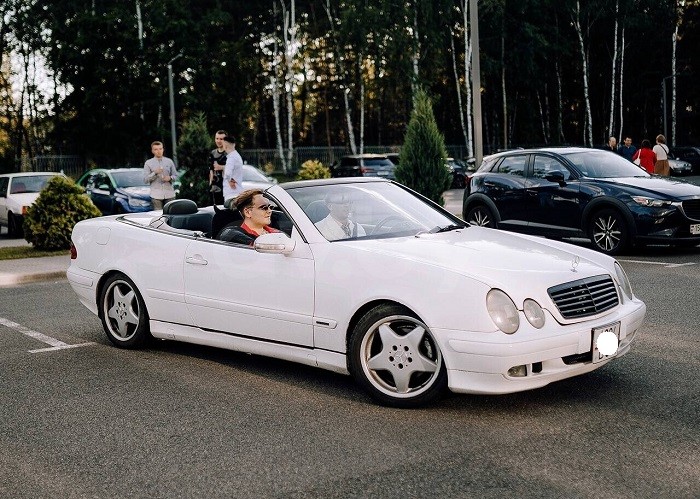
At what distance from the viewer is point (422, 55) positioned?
51.6 m

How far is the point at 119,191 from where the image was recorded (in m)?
23.1

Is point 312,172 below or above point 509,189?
above

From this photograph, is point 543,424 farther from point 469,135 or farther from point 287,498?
point 469,135

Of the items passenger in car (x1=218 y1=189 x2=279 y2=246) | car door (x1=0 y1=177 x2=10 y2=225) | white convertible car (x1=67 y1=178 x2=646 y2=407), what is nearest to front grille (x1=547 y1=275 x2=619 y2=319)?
white convertible car (x1=67 y1=178 x2=646 y2=407)

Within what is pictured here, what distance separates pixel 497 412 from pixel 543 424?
13.5 inches

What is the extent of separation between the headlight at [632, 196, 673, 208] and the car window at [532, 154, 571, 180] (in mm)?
1332

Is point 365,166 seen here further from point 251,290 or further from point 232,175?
point 251,290

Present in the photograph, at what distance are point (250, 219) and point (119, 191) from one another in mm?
16921

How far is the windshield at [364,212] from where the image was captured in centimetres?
645

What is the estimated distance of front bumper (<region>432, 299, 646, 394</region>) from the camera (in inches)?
207

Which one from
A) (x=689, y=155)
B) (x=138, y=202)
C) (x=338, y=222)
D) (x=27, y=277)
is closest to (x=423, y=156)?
(x=138, y=202)

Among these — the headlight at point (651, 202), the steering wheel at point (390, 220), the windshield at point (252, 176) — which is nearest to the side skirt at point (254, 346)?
the steering wheel at point (390, 220)

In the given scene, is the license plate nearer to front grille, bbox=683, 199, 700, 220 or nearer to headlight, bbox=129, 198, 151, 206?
front grille, bbox=683, 199, 700, 220

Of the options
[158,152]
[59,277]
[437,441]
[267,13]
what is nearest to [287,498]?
[437,441]
